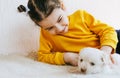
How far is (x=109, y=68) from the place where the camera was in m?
1.00

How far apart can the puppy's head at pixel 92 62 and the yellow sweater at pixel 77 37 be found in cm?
22

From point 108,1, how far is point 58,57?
0.65 m

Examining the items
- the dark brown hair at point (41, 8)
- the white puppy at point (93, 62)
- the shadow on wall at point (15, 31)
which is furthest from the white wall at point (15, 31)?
the white puppy at point (93, 62)

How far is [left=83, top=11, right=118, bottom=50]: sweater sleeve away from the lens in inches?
46.5

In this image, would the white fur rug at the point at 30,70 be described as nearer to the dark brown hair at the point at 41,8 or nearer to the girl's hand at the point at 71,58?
the girl's hand at the point at 71,58

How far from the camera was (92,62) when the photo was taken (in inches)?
38.7

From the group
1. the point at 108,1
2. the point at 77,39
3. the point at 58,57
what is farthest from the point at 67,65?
the point at 108,1

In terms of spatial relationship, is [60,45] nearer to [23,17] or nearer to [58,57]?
[58,57]

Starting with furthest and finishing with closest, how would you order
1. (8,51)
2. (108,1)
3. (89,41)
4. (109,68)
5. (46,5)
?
1. (108,1)
2. (8,51)
3. (89,41)
4. (46,5)
5. (109,68)

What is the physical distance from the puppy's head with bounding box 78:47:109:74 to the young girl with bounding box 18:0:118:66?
0.13 m

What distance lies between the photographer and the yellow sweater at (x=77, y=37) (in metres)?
1.24

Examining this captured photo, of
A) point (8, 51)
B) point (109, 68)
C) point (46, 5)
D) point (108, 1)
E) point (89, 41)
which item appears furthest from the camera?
point (108, 1)

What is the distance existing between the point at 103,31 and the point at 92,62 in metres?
0.30

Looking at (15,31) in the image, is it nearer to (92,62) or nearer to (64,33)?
(64,33)
